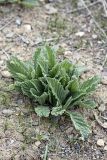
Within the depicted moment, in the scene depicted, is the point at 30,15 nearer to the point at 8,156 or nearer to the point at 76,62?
the point at 76,62

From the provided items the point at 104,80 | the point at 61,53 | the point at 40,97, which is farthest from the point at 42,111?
the point at 61,53

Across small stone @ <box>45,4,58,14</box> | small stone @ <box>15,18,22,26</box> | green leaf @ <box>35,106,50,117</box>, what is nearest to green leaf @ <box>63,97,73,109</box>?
green leaf @ <box>35,106,50,117</box>

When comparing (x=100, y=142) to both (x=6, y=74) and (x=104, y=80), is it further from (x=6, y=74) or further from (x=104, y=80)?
(x=6, y=74)

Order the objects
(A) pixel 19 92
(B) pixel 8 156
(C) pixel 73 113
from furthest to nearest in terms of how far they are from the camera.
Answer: (A) pixel 19 92
(C) pixel 73 113
(B) pixel 8 156

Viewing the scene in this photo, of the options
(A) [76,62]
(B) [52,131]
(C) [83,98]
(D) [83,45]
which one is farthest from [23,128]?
Answer: (D) [83,45]

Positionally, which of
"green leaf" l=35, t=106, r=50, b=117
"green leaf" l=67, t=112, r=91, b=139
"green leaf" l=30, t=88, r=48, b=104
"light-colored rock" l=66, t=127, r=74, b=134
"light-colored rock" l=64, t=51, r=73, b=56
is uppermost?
"light-colored rock" l=64, t=51, r=73, b=56

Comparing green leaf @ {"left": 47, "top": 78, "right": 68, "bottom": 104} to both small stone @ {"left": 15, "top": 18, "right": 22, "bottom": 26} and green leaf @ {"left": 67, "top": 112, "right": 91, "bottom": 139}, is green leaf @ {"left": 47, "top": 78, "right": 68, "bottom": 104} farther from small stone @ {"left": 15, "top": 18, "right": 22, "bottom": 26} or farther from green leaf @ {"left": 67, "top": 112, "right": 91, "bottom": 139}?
small stone @ {"left": 15, "top": 18, "right": 22, "bottom": 26}
